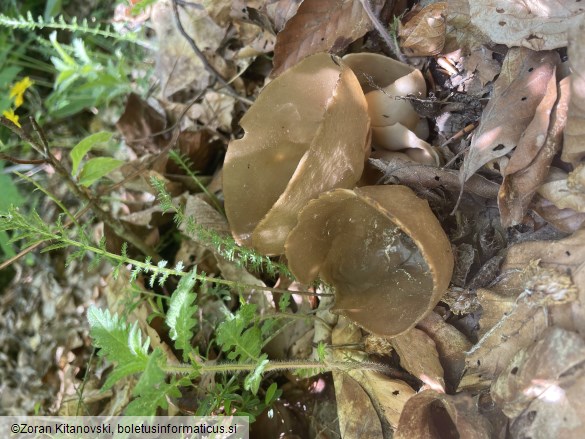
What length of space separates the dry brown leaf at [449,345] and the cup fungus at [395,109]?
0.47m

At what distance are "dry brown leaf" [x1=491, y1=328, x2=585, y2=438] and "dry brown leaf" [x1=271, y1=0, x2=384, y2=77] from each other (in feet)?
3.65

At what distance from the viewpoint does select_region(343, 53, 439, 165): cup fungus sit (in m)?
1.69

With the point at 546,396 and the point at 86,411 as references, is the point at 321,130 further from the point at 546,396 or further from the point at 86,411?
the point at 86,411

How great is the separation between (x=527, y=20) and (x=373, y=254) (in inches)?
29.8

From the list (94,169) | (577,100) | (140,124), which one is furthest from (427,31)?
(140,124)

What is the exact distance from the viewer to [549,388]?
1267 mm

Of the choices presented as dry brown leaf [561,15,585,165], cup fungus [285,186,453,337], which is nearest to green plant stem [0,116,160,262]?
cup fungus [285,186,453,337]

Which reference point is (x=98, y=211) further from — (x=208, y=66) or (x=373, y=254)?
(x=373, y=254)

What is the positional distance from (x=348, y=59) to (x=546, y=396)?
109cm

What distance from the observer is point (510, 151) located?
145 centimetres

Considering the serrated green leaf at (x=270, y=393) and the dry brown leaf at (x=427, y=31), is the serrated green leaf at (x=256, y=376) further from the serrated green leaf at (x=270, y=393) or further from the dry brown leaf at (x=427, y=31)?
the dry brown leaf at (x=427, y=31)

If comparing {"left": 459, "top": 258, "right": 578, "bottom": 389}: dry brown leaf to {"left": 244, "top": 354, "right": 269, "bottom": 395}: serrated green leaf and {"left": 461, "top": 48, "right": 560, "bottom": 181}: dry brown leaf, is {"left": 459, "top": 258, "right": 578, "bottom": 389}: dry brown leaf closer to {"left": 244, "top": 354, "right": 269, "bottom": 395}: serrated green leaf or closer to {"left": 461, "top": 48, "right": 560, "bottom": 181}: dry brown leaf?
{"left": 461, "top": 48, "right": 560, "bottom": 181}: dry brown leaf

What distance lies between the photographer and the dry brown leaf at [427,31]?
1683mm

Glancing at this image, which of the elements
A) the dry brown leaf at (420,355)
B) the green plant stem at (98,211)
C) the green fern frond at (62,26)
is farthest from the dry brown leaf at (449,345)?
the green fern frond at (62,26)
